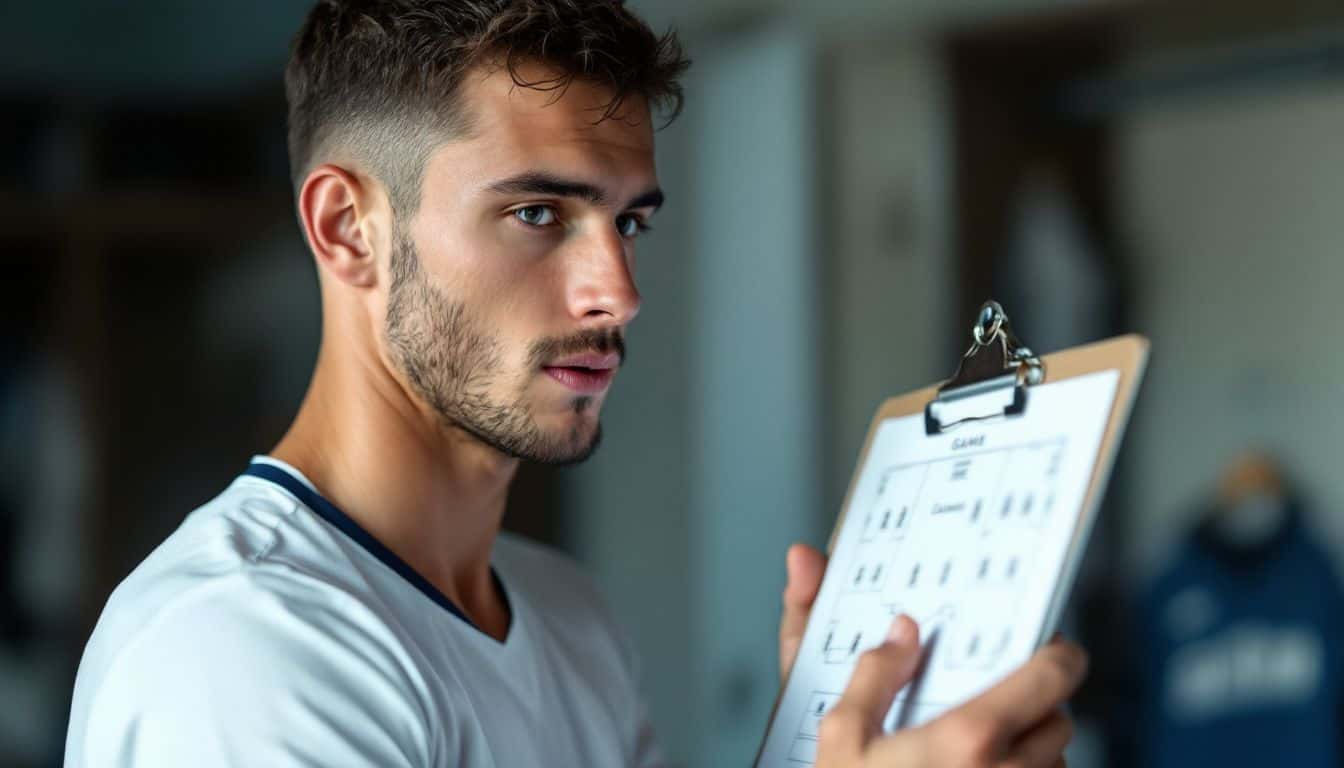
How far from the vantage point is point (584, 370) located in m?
0.98

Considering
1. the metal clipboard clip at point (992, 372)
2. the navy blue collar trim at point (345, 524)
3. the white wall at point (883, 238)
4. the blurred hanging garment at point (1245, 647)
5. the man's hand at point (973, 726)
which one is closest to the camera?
the man's hand at point (973, 726)

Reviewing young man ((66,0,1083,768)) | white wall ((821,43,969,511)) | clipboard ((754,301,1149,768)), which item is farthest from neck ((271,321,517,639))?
white wall ((821,43,969,511))

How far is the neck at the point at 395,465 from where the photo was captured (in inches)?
38.2

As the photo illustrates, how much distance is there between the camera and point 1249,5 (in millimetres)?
2328

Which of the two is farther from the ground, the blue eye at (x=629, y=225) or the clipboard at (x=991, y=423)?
the blue eye at (x=629, y=225)

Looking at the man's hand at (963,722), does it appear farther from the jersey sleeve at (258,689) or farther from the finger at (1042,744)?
the jersey sleeve at (258,689)

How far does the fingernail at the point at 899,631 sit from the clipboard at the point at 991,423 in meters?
0.02

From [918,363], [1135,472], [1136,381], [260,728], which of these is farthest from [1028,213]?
[260,728]

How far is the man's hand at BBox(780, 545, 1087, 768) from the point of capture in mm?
670

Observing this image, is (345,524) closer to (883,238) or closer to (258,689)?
(258,689)

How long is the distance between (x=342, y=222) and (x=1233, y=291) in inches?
89.9

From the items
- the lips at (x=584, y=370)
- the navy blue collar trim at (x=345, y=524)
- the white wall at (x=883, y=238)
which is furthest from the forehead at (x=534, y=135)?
the white wall at (x=883, y=238)

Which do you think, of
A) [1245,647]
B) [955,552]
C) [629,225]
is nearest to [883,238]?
[1245,647]

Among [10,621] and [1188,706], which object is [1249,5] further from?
[10,621]
